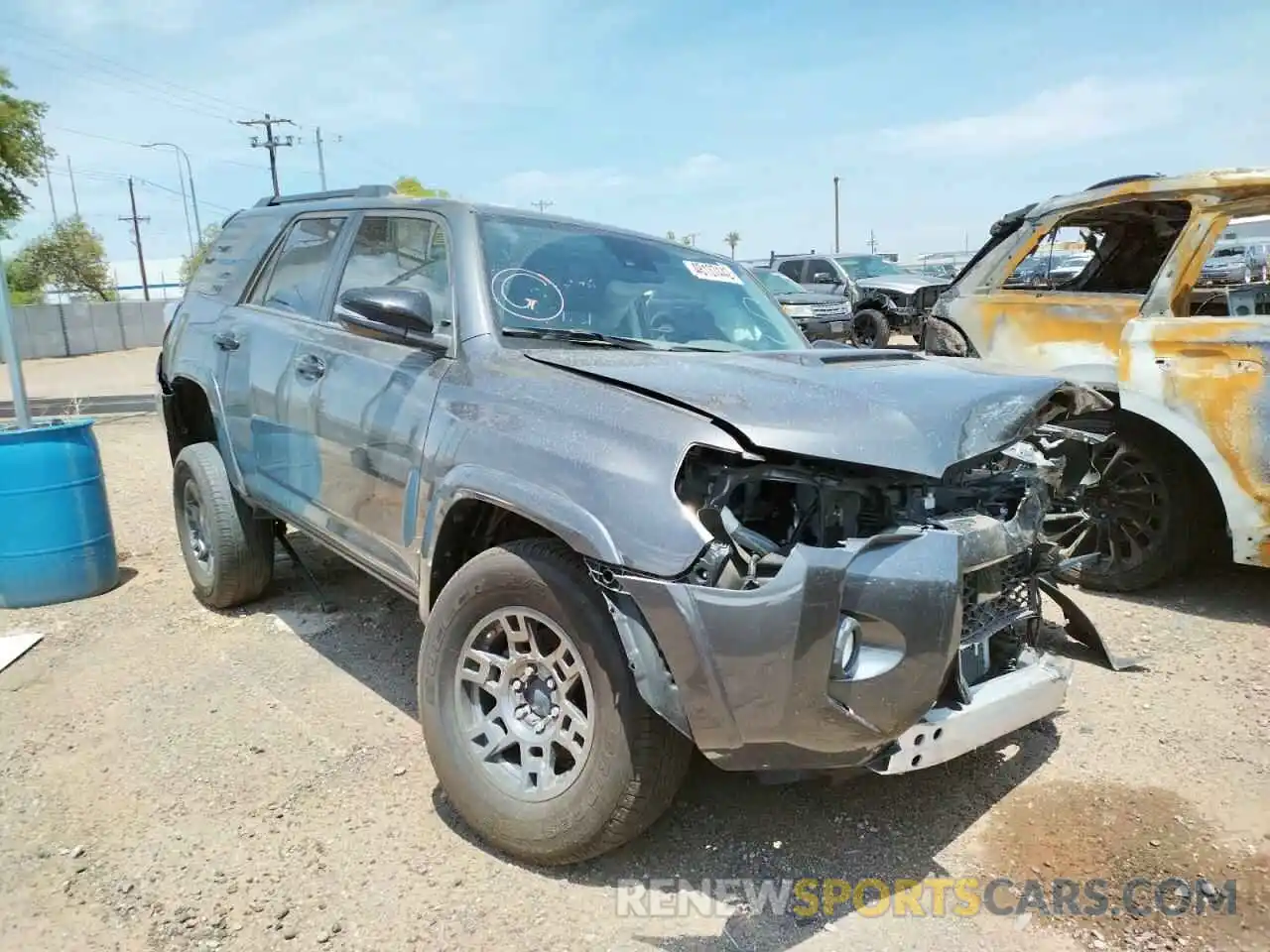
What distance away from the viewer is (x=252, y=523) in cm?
473

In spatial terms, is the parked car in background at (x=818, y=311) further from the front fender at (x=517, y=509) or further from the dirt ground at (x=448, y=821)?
the front fender at (x=517, y=509)

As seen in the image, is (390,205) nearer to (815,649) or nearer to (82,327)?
(815,649)

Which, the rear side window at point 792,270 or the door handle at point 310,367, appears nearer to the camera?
the door handle at point 310,367

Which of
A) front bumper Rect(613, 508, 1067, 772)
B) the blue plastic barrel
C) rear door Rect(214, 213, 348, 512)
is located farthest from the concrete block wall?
front bumper Rect(613, 508, 1067, 772)

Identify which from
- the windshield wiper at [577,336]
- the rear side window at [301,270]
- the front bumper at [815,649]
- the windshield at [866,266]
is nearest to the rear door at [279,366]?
the rear side window at [301,270]

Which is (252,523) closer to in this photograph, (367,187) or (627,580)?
(367,187)

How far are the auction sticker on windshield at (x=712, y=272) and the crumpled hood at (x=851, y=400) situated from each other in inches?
40.4

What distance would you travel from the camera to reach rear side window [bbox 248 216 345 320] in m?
4.11

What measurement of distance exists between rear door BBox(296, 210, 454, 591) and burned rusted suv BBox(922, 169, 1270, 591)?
2542 mm

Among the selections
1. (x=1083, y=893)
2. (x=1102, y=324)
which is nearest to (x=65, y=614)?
(x=1083, y=893)

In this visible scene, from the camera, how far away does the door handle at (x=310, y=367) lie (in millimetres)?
3742

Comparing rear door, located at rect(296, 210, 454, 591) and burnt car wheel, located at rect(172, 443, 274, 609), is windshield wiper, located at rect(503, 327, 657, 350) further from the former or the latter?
burnt car wheel, located at rect(172, 443, 274, 609)

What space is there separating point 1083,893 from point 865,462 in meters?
1.42

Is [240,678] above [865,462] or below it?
below
